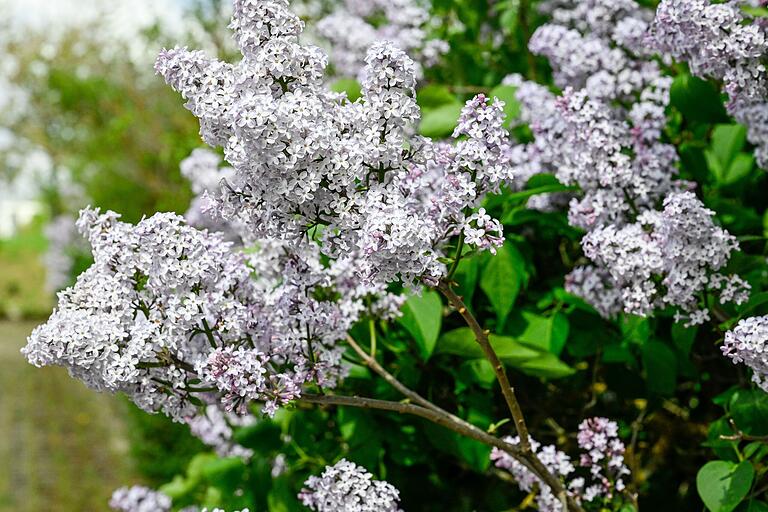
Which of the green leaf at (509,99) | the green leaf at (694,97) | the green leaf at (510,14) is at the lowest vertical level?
the green leaf at (694,97)

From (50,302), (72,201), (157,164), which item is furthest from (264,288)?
(50,302)

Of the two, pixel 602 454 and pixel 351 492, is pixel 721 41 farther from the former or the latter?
pixel 351 492

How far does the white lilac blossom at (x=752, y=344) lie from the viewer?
1.45m

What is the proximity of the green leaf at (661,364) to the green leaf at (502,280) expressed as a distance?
31 centimetres

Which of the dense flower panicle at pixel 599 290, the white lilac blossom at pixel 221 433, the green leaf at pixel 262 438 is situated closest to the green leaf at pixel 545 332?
the dense flower panicle at pixel 599 290

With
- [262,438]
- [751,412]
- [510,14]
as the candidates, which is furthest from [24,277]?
[751,412]

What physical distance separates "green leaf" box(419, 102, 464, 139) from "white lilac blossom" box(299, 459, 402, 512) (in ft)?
3.53

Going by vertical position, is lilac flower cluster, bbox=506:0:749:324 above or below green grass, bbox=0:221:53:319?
below

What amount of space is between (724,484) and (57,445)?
24.5 ft

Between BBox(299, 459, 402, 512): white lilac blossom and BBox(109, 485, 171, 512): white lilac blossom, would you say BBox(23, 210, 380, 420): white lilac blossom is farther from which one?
BBox(109, 485, 171, 512): white lilac blossom

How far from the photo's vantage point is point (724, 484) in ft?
5.47

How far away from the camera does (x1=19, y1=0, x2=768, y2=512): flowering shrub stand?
4.52 feet

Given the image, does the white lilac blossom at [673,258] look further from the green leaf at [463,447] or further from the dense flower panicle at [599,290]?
the green leaf at [463,447]

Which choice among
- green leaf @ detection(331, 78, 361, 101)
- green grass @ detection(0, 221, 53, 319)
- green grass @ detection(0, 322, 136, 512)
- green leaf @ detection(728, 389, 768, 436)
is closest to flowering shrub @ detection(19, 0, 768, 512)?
green leaf @ detection(728, 389, 768, 436)
